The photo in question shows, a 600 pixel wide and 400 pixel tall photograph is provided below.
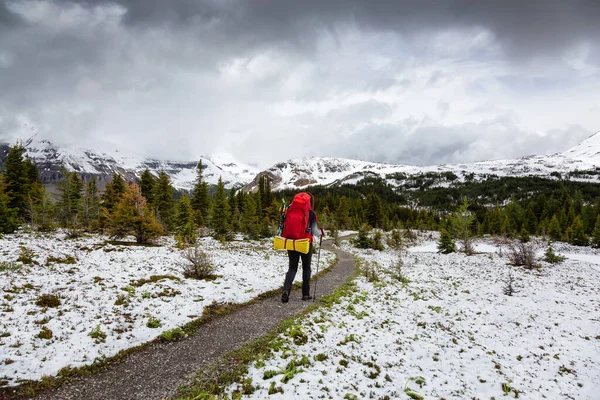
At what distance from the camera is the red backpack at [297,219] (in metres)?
9.43

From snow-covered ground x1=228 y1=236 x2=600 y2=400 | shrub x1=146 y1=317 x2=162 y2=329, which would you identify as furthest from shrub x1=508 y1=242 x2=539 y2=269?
shrub x1=146 y1=317 x2=162 y2=329

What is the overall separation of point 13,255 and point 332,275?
19091 millimetres

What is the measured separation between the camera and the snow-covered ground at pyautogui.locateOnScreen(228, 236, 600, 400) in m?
6.29

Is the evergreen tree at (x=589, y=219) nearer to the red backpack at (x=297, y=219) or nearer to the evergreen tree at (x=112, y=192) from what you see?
the red backpack at (x=297, y=219)

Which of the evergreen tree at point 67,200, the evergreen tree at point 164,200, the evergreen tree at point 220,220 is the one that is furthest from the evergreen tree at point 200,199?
the evergreen tree at point 67,200

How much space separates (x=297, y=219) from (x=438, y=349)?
20.2 ft

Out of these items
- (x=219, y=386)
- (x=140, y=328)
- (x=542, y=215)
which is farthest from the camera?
(x=542, y=215)

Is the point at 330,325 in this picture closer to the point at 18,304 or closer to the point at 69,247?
the point at 18,304

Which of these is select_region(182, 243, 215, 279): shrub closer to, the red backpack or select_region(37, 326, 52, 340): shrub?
select_region(37, 326, 52, 340): shrub

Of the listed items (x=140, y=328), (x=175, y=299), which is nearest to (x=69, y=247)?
(x=175, y=299)

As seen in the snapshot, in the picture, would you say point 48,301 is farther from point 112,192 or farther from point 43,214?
point 112,192

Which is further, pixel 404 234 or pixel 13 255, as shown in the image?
pixel 404 234

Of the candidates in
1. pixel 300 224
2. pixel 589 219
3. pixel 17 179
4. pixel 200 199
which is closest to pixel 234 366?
Answer: pixel 300 224

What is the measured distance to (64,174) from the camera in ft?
118
